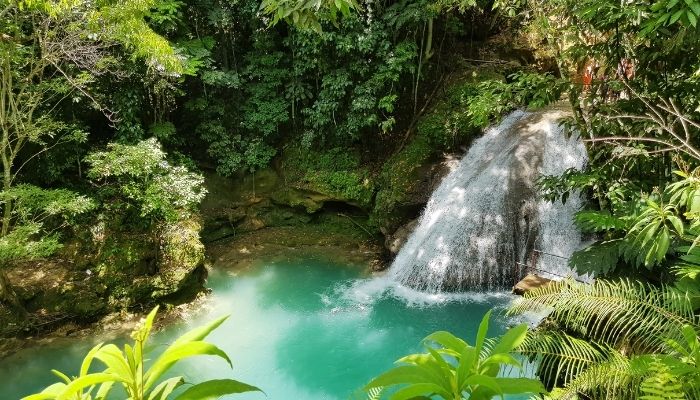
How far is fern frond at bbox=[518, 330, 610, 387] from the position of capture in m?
2.90

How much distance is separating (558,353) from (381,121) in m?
6.96

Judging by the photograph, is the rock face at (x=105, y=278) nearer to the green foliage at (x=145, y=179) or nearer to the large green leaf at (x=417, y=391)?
the green foliage at (x=145, y=179)

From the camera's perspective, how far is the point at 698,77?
3.67m

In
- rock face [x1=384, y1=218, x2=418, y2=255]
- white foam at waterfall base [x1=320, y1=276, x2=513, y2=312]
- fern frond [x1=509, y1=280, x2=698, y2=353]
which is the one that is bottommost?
white foam at waterfall base [x1=320, y1=276, x2=513, y2=312]

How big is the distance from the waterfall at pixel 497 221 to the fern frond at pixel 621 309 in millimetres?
3762

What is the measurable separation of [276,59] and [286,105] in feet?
3.31

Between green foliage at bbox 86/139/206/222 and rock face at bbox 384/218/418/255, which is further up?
green foliage at bbox 86/139/206/222

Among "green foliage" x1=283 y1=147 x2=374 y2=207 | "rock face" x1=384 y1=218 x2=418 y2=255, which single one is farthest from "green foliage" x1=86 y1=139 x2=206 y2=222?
"rock face" x1=384 y1=218 x2=418 y2=255

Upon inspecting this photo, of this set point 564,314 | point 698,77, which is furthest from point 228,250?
point 698,77

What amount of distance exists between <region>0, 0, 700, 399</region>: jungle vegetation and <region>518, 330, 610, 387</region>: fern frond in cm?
2

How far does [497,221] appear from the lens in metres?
7.44

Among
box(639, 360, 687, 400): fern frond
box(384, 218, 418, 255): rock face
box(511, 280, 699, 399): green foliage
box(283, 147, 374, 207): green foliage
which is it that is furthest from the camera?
box(283, 147, 374, 207): green foliage

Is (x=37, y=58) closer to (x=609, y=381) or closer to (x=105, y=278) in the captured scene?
(x=105, y=278)

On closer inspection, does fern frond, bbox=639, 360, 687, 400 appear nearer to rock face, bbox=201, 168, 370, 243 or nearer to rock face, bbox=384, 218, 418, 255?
rock face, bbox=384, 218, 418, 255
